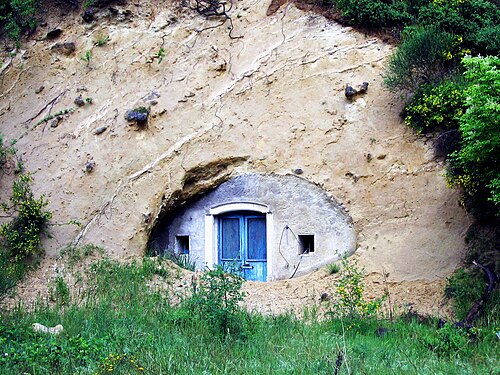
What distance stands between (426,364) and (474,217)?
4.72 m

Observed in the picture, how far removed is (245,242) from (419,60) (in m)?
5.10

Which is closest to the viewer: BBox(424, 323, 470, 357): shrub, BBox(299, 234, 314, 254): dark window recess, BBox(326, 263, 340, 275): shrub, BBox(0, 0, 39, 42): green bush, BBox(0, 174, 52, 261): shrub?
BBox(424, 323, 470, 357): shrub

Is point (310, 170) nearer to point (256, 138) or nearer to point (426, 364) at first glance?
point (256, 138)

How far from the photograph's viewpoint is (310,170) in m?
13.1

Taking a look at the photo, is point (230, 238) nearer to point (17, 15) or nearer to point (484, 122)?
point (484, 122)

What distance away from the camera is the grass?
281 inches

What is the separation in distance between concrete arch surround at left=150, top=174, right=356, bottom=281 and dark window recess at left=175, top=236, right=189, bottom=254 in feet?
0.27

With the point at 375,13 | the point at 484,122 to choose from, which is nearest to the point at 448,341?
the point at 484,122

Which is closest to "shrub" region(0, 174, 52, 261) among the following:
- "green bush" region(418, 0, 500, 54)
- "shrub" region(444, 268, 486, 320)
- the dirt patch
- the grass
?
the dirt patch

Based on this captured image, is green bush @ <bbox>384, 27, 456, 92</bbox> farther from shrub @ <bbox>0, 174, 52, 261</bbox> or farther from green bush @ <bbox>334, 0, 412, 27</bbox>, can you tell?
shrub @ <bbox>0, 174, 52, 261</bbox>

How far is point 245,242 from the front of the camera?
13555 mm

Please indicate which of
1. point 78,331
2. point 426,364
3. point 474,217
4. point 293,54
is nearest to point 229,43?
point 293,54

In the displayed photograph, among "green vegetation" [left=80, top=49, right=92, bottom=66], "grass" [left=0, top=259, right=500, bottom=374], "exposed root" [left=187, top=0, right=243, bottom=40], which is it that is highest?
"exposed root" [left=187, top=0, right=243, bottom=40]

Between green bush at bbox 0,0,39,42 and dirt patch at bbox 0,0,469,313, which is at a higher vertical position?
green bush at bbox 0,0,39,42
